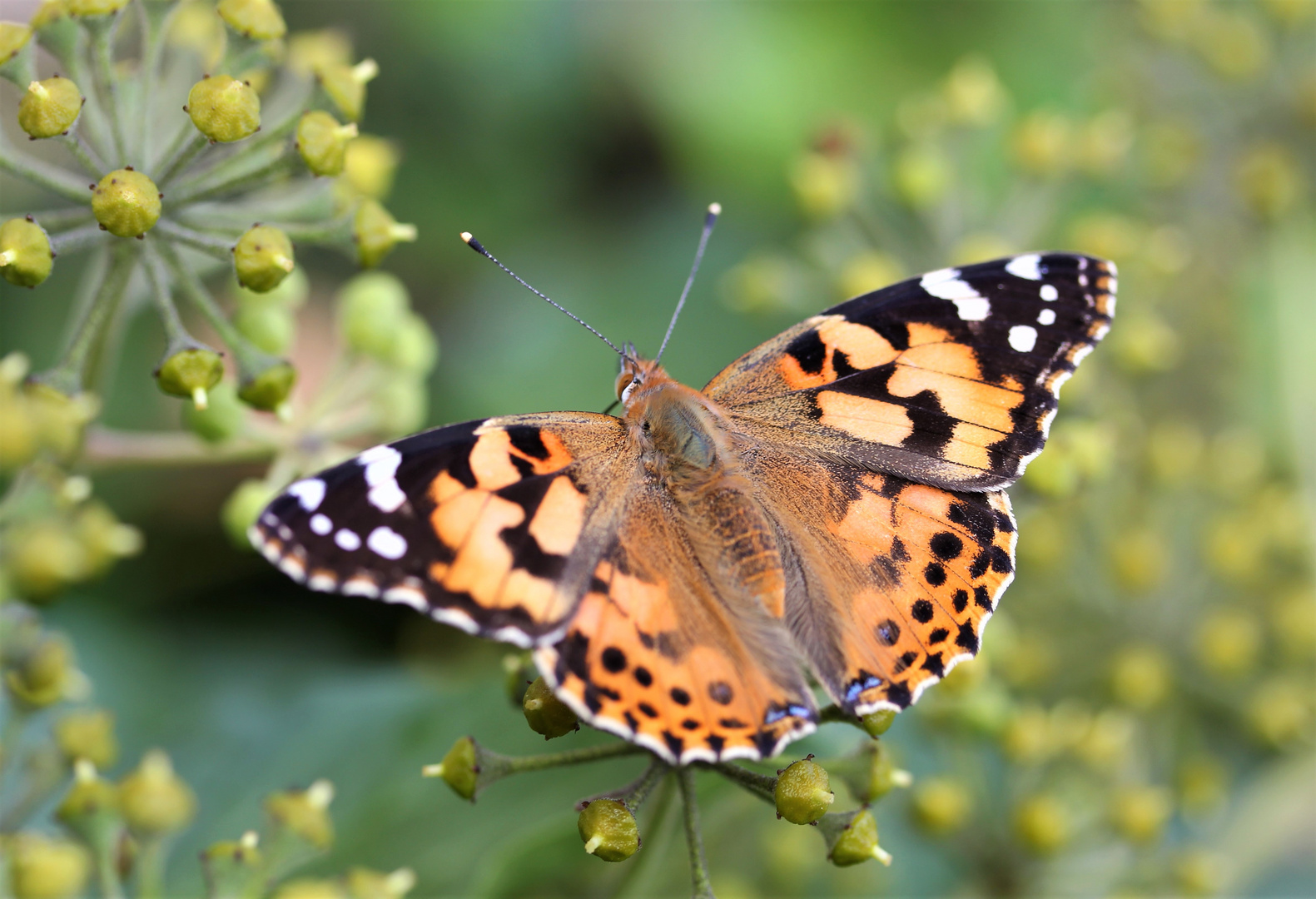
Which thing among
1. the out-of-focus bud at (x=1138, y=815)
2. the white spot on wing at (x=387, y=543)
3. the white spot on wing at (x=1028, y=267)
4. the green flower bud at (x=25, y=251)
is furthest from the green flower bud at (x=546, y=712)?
the out-of-focus bud at (x=1138, y=815)

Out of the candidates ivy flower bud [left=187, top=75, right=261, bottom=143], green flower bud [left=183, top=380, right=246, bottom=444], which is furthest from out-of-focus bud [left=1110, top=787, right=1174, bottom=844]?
ivy flower bud [left=187, top=75, right=261, bottom=143]

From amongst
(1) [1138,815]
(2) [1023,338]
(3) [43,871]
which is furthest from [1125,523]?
(3) [43,871]

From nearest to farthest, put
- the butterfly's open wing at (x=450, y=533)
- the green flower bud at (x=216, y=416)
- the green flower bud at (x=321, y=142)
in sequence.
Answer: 1. the butterfly's open wing at (x=450, y=533)
2. the green flower bud at (x=321, y=142)
3. the green flower bud at (x=216, y=416)

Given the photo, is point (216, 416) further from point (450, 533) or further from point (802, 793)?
point (802, 793)

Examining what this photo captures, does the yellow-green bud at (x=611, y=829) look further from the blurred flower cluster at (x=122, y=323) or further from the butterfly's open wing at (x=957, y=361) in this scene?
the butterfly's open wing at (x=957, y=361)

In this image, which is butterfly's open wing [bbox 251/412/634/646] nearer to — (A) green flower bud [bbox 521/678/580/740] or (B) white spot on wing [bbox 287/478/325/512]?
(B) white spot on wing [bbox 287/478/325/512]
